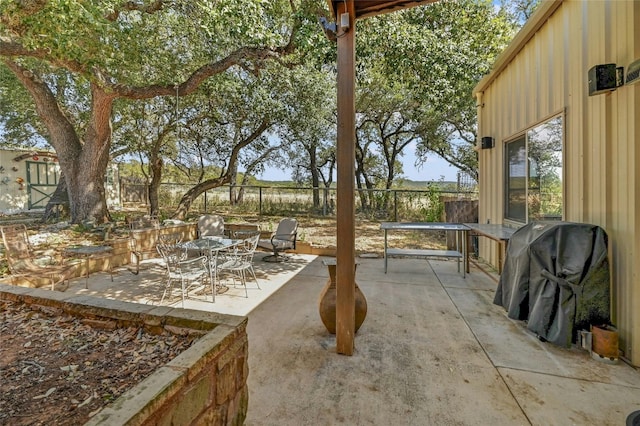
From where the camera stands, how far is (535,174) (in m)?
4.07

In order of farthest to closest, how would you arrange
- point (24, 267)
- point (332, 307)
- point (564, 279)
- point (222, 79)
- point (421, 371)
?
1. point (222, 79)
2. point (24, 267)
3. point (332, 307)
4. point (564, 279)
5. point (421, 371)

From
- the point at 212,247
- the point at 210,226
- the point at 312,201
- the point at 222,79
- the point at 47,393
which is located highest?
the point at 222,79

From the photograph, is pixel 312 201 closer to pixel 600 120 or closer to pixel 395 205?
pixel 395 205

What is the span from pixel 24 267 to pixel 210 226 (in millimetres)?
3165

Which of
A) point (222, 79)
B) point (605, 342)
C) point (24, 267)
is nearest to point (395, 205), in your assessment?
point (222, 79)

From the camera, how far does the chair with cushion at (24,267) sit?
4.04 m

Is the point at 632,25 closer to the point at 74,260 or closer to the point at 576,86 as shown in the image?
the point at 576,86

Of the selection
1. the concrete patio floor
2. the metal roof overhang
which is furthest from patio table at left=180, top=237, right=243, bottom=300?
the metal roof overhang

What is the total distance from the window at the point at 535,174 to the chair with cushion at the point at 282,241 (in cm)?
380

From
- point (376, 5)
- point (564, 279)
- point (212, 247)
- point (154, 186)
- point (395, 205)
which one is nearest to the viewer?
point (564, 279)

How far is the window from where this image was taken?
3523 millimetres

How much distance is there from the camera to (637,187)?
2381mm

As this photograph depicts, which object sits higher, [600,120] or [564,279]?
[600,120]

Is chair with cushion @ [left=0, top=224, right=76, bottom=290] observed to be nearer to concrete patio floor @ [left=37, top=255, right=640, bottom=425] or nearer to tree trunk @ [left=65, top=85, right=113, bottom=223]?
concrete patio floor @ [left=37, top=255, right=640, bottom=425]
